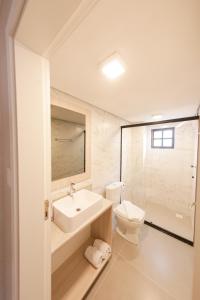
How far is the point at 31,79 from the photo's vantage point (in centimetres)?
59

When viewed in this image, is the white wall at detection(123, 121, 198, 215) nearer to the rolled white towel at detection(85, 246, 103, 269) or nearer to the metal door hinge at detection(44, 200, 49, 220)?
the rolled white towel at detection(85, 246, 103, 269)

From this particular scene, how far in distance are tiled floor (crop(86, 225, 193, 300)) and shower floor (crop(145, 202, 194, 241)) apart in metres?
0.19

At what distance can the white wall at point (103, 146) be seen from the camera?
1.83 m

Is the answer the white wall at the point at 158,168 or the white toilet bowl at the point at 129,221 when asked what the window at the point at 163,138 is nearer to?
the white wall at the point at 158,168

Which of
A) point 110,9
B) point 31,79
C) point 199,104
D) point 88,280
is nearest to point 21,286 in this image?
point 88,280

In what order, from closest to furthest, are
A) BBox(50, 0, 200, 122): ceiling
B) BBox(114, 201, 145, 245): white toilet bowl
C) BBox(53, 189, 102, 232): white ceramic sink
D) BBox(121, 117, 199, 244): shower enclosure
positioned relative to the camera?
BBox(50, 0, 200, 122): ceiling
BBox(53, 189, 102, 232): white ceramic sink
BBox(114, 201, 145, 245): white toilet bowl
BBox(121, 117, 199, 244): shower enclosure

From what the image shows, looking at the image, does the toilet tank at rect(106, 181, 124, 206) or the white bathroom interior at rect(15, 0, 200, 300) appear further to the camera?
the toilet tank at rect(106, 181, 124, 206)

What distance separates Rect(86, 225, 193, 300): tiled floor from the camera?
4.02ft

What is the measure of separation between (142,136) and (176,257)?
2018 millimetres

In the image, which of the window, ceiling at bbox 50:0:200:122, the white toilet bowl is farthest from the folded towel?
the window

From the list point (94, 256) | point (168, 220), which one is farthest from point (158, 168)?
point (94, 256)

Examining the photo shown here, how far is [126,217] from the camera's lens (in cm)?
179

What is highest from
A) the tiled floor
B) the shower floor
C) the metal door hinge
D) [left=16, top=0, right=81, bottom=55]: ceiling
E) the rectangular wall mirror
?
[left=16, top=0, right=81, bottom=55]: ceiling

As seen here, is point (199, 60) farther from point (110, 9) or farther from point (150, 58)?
point (110, 9)
